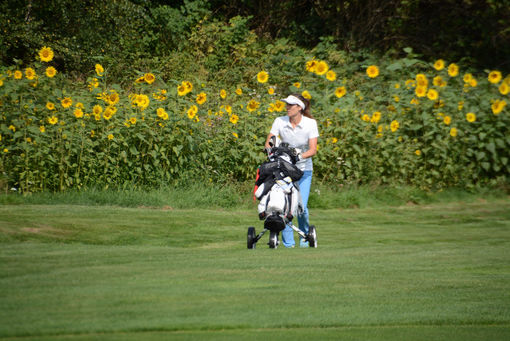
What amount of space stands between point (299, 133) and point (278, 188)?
80 cm

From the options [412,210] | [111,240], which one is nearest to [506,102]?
[412,210]

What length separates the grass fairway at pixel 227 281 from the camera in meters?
4.66

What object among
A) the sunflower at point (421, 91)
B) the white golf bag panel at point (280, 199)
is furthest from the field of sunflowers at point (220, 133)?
the white golf bag panel at point (280, 199)

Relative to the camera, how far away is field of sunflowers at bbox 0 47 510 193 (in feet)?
33.1

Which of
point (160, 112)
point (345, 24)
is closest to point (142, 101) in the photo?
point (160, 112)

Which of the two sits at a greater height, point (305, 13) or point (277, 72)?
point (305, 13)

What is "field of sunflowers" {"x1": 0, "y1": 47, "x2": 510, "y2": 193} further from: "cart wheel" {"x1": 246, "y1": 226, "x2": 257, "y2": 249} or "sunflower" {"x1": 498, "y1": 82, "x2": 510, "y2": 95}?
"cart wheel" {"x1": 246, "y1": 226, "x2": 257, "y2": 249}

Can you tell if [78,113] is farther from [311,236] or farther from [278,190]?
[311,236]

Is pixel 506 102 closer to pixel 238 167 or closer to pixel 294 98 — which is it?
pixel 238 167

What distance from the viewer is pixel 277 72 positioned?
639 inches

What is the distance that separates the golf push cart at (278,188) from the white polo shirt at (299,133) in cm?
32

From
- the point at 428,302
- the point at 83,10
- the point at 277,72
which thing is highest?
the point at 83,10

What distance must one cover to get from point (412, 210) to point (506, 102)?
10.5 feet

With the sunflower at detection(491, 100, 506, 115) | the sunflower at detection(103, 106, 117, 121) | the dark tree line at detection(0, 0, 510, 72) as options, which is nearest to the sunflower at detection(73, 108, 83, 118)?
the sunflower at detection(103, 106, 117, 121)
